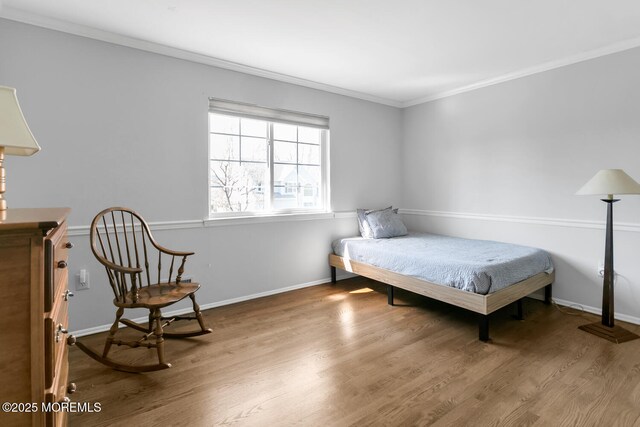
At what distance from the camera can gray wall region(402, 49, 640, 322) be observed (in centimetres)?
282

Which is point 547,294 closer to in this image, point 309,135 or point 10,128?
point 309,135

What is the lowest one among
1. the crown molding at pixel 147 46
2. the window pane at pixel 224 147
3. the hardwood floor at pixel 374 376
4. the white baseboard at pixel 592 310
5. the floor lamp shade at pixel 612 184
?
the hardwood floor at pixel 374 376

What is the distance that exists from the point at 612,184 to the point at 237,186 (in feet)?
10.4

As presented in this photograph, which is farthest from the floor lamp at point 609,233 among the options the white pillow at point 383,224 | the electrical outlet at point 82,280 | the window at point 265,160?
the electrical outlet at point 82,280

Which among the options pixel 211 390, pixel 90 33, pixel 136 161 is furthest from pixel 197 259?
pixel 90 33

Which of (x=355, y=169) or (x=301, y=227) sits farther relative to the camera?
(x=355, y=169)

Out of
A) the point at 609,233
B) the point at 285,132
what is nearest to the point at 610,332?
the point at 609,233

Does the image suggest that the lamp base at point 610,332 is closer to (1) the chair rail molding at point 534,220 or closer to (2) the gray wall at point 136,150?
(1) the chair rail molding at point 534,220

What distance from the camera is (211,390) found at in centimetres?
188

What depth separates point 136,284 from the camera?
2.24 metres

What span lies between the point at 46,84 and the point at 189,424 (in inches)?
99.7

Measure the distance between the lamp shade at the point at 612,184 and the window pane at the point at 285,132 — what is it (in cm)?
276

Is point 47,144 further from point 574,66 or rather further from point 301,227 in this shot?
point 574,66

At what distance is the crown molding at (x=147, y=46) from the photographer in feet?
7.62
